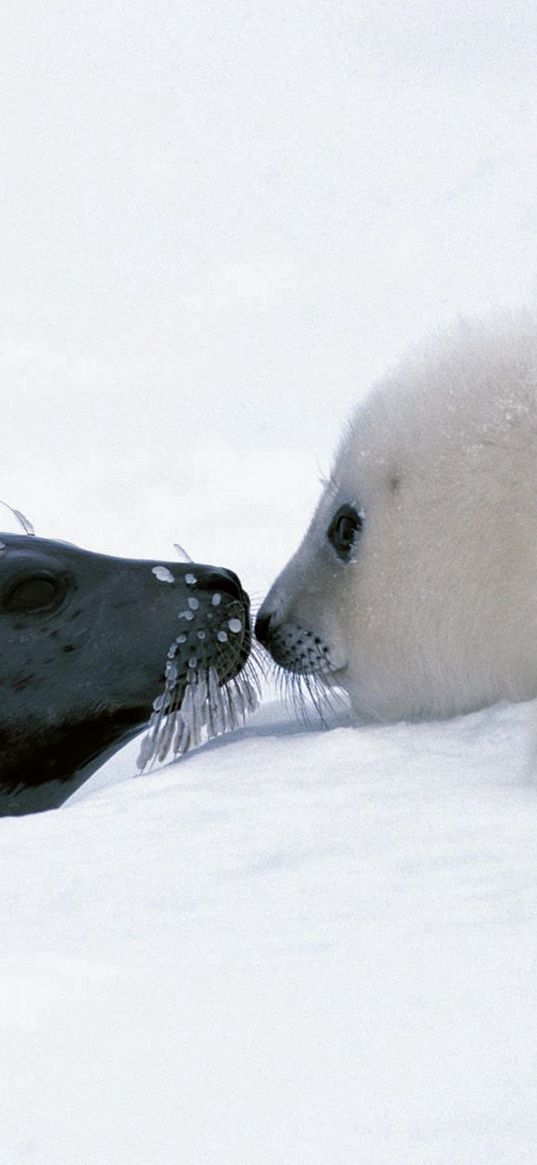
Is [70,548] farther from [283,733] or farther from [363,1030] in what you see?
[363,1030]

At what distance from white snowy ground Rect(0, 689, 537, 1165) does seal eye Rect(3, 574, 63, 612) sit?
1.46m

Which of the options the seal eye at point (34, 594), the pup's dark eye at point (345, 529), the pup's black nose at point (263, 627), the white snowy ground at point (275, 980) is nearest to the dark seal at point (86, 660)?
the seal eye at point (34, 594)

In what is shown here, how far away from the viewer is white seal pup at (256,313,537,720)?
3.59 m

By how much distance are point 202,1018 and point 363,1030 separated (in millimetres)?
177

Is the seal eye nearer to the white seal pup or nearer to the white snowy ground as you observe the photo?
the white seal pup

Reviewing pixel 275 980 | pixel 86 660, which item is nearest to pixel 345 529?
pixel 86 660

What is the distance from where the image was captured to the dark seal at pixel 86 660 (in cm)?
433

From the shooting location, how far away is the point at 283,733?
3.91 metres

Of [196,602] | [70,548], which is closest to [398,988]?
[196,602]

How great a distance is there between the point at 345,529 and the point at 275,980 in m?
2.11

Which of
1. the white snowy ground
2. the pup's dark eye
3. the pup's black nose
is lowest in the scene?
the white snowy ground

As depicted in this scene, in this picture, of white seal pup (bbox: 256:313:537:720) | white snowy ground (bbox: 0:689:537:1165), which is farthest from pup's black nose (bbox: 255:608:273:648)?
white snowy ground (bbox: 0:689:537:1165)

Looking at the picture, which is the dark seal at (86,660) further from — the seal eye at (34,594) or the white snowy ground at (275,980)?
the white snowy ground at (275,980)

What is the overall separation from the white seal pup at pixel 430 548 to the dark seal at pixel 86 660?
0.76 ft
